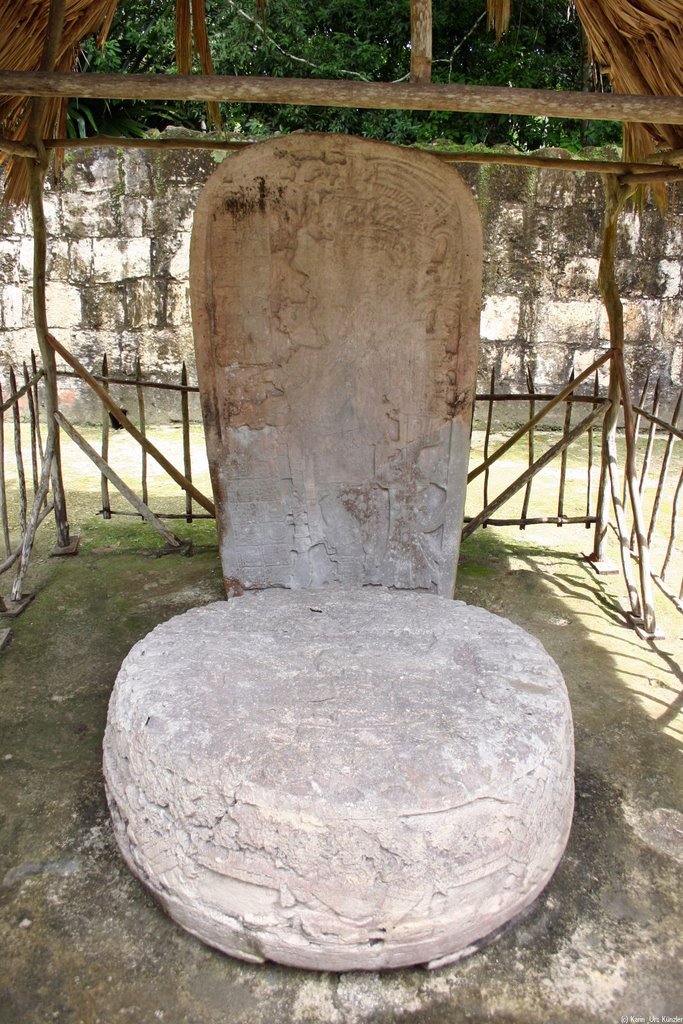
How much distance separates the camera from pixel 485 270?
22.8ft

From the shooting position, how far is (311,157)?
124 inches

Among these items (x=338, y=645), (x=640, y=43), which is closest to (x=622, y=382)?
(x=640, y=43)

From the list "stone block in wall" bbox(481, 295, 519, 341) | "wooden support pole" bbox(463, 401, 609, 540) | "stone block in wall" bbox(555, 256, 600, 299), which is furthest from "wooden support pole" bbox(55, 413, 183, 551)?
"stone block in wall" bbox(555, 256, 600, 299)

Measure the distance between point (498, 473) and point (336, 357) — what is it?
123 inches

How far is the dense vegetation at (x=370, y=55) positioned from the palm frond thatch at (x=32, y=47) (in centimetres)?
547

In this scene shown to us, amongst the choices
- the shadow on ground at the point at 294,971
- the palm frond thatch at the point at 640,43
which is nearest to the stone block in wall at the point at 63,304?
the shadow on ground at the point at 294,971

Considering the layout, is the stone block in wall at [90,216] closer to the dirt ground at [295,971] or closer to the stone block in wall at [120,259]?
the stone block in wall at [120,259]

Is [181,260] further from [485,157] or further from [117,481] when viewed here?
[485,157]

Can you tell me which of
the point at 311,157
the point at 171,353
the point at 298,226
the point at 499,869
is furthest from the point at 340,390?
the point at 171,353

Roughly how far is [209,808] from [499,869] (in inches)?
29.0

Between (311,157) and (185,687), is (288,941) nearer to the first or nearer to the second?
(185,687)

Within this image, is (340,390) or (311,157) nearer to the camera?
(311,157)

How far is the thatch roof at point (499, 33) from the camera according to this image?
3.11 metres

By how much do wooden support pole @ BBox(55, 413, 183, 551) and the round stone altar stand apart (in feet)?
6.20
